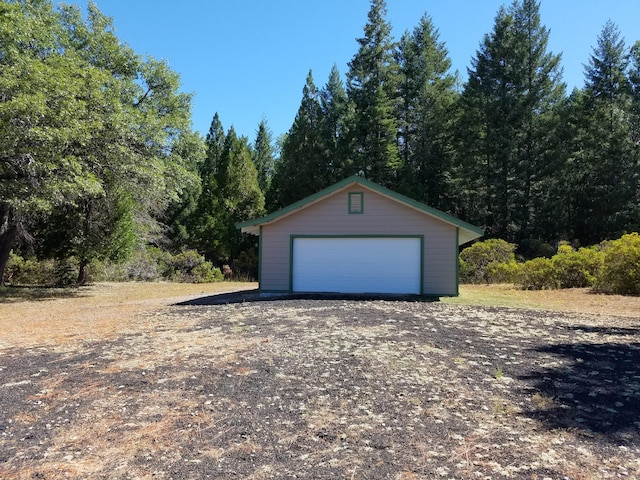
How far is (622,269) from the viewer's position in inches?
588

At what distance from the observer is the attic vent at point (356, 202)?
1358 centimetres

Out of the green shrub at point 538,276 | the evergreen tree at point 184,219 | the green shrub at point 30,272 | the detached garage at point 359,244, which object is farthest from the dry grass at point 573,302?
the evergreen tree at point 184,219

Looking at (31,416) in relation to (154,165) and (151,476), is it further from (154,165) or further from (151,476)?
(154,165)

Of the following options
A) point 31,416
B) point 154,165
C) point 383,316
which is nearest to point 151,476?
point 31,416

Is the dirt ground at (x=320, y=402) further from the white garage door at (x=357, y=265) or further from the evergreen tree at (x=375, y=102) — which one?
the evergreen tree at (x=375, y=102)

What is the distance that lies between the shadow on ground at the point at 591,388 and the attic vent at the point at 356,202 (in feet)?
25.5

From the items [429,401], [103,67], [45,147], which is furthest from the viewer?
[103,67]

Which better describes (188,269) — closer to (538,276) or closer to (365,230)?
(365,230)

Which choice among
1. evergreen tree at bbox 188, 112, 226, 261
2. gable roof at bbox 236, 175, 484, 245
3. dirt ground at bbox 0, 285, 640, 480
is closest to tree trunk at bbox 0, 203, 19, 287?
gable roof at bbox 236, 175, 484, 245

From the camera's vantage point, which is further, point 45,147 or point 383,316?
point 45,147

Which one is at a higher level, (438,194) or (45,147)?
(438,194)

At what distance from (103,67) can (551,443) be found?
696 inches

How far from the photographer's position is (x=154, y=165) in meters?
14.3

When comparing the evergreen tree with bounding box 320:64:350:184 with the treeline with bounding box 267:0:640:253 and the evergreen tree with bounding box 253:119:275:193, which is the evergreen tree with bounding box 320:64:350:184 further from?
the evergreen tree with bounding box 253:119:275:193
